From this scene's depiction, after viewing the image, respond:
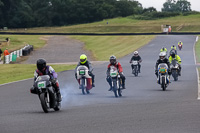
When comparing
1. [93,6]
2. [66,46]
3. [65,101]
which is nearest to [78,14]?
[93,6]

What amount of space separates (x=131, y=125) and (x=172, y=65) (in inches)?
592

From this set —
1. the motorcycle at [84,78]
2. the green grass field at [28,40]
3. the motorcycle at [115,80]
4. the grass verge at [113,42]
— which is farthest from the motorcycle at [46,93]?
the green grass field at [28,40]

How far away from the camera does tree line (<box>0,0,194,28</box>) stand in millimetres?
120088

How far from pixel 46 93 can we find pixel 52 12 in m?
121

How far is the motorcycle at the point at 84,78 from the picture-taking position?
17.8 m

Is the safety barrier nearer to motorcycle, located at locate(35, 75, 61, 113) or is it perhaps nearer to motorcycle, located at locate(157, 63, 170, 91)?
motorcycle, located at locate(157, 63, 170, 91)

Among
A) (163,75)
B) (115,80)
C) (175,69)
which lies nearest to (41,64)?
(115,80)

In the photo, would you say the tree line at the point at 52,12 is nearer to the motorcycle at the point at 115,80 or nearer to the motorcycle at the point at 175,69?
the motorcycle at the point at 175,69

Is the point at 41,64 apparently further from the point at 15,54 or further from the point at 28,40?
the point at 28,40

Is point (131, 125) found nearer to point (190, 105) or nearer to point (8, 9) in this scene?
point (190, 105)

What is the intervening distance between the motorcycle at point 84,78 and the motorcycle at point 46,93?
5875 millimetres

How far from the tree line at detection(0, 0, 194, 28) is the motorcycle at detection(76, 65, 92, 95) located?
102 m

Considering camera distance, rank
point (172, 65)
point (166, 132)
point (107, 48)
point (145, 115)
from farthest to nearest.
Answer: point (107, 48) → point (172, 65) → point (145, 115) → point (166, 132)

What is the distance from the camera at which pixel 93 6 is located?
5251 inches
